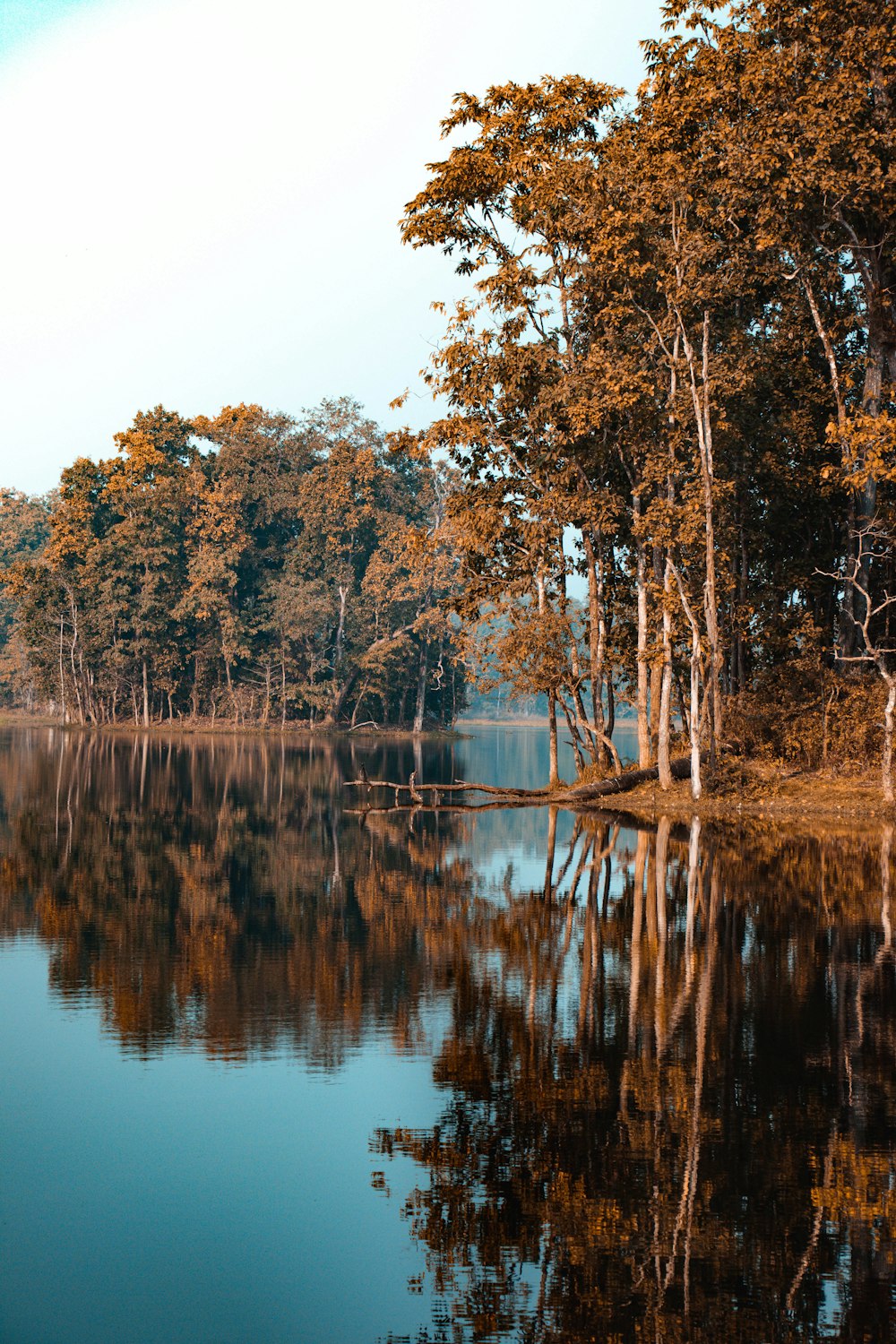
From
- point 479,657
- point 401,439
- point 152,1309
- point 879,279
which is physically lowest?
point 152,1309

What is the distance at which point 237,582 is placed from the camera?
283ft

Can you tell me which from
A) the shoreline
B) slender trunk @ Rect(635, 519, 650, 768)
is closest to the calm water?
the shoreline

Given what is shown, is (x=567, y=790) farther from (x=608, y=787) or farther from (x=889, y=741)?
(x=889, y=741)

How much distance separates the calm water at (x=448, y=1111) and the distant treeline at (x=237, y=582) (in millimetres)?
65587

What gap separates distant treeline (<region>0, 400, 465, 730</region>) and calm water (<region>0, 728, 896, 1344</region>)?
65587 millimetres

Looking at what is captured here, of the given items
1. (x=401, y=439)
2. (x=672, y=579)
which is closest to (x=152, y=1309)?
(x=672, y=579)

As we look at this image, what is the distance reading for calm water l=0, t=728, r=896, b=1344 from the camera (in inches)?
243

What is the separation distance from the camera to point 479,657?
34.4 metres

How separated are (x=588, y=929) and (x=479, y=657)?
63.3 ft

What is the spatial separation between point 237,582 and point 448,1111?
7944 cm

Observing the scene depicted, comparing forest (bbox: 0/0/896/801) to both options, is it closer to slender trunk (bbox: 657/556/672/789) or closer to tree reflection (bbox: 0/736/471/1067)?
slender trunk (bbox: 657/556/672/789)

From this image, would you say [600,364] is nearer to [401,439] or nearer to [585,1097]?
[401,439]

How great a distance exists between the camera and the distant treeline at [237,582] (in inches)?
3297

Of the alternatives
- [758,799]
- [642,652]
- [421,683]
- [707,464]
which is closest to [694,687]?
[642,652]
